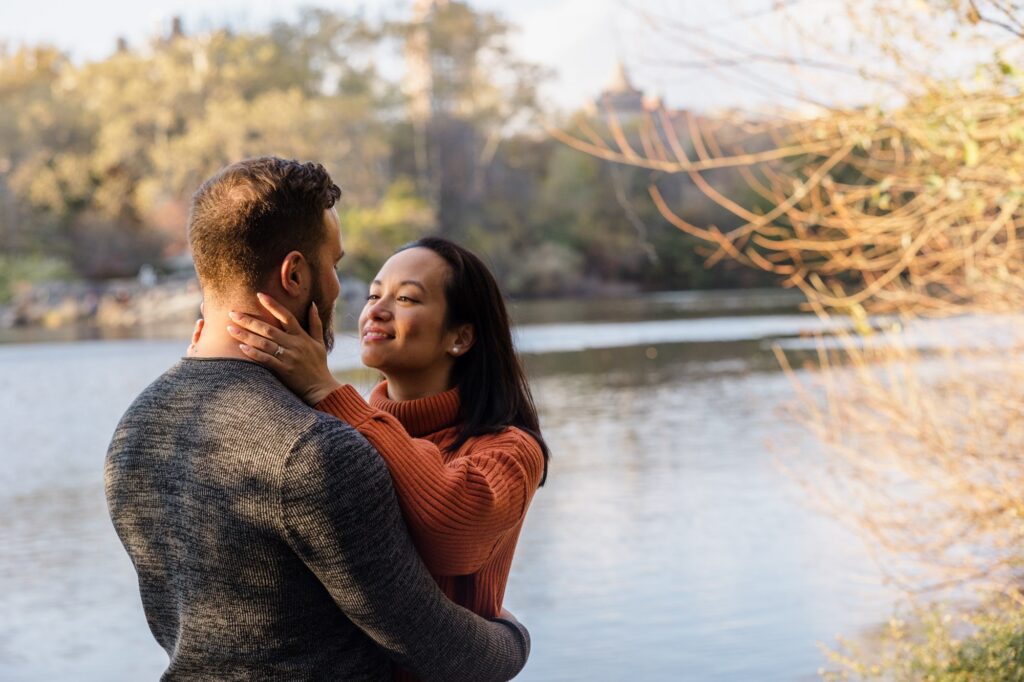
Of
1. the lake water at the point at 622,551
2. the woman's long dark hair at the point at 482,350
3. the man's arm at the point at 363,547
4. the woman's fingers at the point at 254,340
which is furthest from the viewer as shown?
the lake water at the point at 622,551

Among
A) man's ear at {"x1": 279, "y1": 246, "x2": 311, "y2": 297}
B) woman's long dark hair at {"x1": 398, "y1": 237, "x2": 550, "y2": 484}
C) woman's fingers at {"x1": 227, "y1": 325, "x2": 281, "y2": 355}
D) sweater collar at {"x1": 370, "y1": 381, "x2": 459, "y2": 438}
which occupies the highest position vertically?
man's ear at {"x1": 279, "y1": 246, "x2": 311, "y2": 297}

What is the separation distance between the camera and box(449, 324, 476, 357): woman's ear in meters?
2.18

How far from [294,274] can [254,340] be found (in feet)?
0.33

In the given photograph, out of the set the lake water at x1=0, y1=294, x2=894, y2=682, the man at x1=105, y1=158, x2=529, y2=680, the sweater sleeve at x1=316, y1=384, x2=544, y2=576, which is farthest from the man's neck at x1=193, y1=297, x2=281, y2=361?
the lake water at x1=0, y1=294, x2=894, y2=682

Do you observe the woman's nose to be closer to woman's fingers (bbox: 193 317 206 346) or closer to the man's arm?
woman's fingers (bbox: 193 317 206 346)

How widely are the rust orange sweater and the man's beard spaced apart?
3.7 inches

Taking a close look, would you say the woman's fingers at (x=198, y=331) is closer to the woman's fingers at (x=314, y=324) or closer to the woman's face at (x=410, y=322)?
the woman's fingers at (x=314, y=324)

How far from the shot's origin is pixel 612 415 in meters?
15.7

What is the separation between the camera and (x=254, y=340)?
5.45 feet

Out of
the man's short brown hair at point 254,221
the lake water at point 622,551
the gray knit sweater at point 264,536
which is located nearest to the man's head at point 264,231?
the man's short brown hair at point 254,221

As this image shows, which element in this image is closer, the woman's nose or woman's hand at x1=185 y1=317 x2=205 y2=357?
woman's hand at x1=185 y1=317 x2=205 y2=357

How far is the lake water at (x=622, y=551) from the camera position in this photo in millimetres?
7289

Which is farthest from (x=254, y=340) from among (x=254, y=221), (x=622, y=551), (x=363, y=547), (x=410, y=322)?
(x=622, y=551)

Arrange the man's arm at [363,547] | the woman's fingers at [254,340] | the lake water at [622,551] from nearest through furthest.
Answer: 1. the man's arm at [363,547]
2. the woman's fingers at [254,340]
3. the lake water at [622,551]
